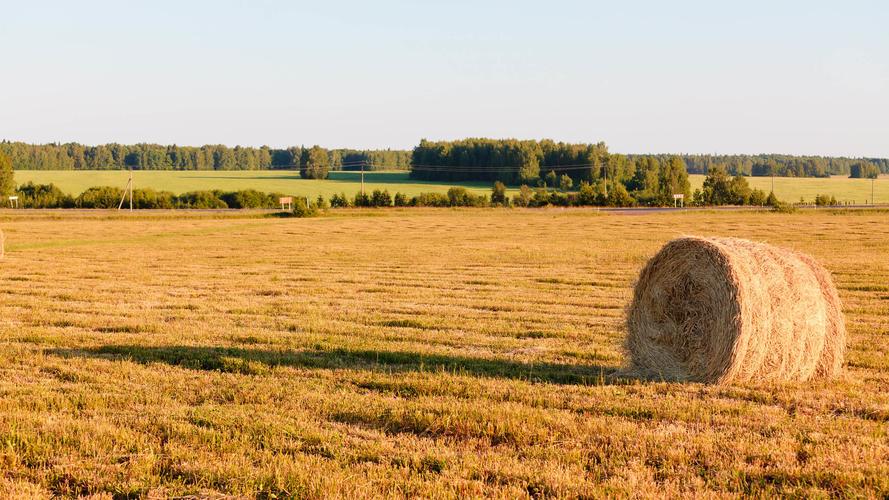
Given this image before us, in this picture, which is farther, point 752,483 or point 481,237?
point 481,237

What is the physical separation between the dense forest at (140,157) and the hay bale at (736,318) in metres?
161

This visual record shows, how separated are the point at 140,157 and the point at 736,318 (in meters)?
190

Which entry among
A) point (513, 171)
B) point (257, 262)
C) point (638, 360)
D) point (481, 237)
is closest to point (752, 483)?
point (638, 360)

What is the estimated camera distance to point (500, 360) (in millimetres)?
11250

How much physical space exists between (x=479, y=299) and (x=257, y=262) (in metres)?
12.5

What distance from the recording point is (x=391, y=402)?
8.89m

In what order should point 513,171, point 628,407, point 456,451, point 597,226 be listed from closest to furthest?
point 456,451
point 628,407
point 597,226
point 513,171

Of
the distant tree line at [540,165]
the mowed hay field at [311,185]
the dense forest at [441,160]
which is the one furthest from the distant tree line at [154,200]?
the distant tree line at [540,165]

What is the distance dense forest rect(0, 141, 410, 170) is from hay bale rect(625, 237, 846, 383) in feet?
529

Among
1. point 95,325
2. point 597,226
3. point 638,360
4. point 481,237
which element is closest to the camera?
point 638,360

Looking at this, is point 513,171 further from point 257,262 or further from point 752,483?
point 752,483

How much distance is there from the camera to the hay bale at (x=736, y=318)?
993 cm

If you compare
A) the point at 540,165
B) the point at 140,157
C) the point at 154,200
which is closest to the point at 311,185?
the point at 540,165

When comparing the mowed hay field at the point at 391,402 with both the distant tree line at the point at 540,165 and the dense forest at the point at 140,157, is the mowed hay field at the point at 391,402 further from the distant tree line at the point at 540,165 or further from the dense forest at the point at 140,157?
the dense forest at the point at 140,157
